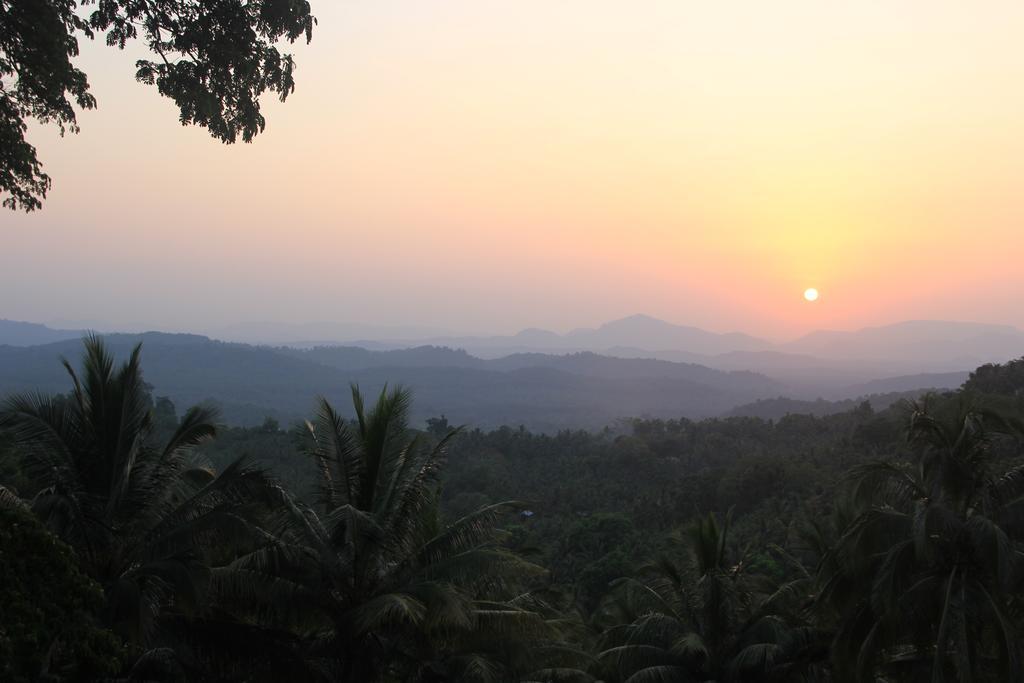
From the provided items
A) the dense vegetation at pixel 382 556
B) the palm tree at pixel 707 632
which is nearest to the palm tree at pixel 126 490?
the dense vegetation at pixel 382 556

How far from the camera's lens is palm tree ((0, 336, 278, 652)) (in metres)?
10.8

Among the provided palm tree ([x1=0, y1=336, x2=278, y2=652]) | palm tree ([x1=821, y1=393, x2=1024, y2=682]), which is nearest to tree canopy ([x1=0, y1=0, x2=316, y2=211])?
palm tree ([x1=0, y1=336, x2=278, y2=652])

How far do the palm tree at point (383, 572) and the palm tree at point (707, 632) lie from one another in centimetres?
421

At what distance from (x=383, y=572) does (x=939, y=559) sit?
785 cm

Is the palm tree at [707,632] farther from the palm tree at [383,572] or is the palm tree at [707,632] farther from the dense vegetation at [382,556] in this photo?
the palm tree at [383,572]

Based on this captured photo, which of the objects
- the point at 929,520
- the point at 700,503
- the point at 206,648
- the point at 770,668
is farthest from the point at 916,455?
the point at 700,503

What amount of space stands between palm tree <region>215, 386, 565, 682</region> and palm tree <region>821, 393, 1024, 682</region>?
4.91 meters

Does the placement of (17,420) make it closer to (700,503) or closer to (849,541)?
(849,541)

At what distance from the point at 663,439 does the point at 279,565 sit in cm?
8078

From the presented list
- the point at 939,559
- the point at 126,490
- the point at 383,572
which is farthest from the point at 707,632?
the point at 126,490

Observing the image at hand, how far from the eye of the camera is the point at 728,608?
55.6 ft

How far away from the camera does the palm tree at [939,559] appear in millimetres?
12086

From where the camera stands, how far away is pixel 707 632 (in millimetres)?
17062

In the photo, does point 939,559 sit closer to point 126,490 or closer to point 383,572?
point 383,572
